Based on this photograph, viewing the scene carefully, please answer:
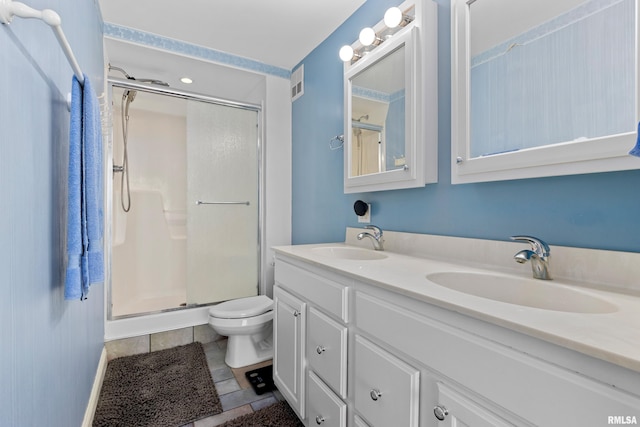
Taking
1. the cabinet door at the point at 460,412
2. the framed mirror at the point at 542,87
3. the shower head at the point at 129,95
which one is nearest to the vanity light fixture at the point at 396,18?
the framed mirror at the point at 542,87

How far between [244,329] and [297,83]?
1.99m

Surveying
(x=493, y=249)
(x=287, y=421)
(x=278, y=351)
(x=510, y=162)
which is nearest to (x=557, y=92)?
(x=510, y=162)

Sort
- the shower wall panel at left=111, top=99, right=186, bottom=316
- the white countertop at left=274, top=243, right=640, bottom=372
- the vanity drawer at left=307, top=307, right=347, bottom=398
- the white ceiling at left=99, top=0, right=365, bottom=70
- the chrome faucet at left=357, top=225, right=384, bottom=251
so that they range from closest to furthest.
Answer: the white countertop at left=274, top=243, right=640, bottom=372, the vanity drawer at left=307, top=307, right=347, bottom=398, the chrome faucet at left=357, top=225, right=384, bottom=251, the white ceiling at left=99, top=0, right=365, bottom=70, the shower wall panel at left=111, top=99, right=186, bottom=316

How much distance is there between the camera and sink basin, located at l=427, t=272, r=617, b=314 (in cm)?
77

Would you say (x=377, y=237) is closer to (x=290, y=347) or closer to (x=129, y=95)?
(x=290, y=347)

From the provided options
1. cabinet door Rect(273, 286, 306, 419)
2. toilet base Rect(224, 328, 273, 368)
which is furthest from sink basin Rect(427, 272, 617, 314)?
toilet base Rect(224, 328, 273, 368)

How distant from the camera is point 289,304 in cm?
151

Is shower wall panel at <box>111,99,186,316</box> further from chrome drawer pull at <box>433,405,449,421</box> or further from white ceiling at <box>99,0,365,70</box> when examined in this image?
chrome drawer pull at <box>433,405,449,421</box>

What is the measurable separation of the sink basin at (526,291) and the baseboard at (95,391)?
65.6 inches

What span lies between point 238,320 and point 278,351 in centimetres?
46

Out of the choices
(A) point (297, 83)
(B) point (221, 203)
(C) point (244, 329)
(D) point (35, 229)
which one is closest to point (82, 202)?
(D) point (35, 229)

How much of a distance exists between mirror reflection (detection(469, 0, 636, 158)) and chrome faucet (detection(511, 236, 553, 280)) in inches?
12.6

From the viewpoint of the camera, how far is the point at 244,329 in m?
1.98

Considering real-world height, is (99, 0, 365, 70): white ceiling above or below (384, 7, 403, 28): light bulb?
above
